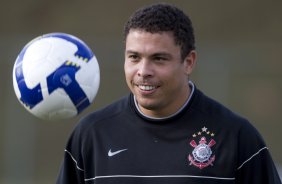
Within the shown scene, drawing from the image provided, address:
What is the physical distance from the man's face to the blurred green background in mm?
6617

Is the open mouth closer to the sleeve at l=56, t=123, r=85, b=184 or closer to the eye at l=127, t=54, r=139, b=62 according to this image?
the eye at l=127, t=54, r=139, b=62

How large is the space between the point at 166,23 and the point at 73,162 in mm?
1010

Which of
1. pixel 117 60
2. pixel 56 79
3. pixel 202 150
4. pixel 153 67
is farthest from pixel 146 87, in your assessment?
pixel 117 60

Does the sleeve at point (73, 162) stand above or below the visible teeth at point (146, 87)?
below

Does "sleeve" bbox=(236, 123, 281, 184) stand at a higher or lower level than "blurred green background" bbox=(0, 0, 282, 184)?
lower

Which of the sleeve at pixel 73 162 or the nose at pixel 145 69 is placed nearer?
the nose at pixel 145 69

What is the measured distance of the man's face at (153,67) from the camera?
4371mm

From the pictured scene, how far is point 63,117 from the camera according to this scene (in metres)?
4.94

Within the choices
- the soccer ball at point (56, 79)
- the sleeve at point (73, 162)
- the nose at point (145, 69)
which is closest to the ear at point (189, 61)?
the nose at point (145, 69)

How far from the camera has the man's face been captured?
4.37 metres

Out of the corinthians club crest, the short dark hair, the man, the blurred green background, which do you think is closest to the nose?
the man

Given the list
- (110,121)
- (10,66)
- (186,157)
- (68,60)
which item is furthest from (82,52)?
(10,66)

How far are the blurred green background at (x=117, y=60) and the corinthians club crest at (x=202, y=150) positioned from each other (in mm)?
6498

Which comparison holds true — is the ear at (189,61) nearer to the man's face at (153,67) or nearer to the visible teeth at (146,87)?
the man's face at (153,67)
